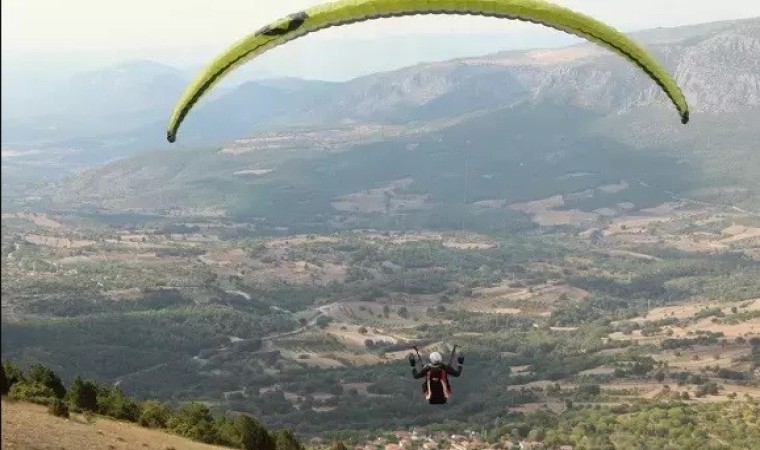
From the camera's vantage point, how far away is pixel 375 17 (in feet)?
40.3

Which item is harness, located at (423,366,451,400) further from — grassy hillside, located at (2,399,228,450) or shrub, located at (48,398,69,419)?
shrub, located at (48,398,69,419)

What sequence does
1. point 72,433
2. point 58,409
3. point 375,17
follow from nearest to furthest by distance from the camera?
1. point 375,17
2. point 72,433
3. point 58,409

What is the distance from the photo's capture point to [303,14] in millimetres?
12258

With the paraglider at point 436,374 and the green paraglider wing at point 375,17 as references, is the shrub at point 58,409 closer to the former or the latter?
the paraglider at point 436,374

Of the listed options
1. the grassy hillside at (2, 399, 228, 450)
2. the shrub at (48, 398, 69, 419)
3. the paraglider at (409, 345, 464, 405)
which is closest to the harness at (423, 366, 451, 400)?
the paraglider at (409, 345, 464, 405)

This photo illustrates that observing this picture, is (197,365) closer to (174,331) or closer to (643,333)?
(174,331)

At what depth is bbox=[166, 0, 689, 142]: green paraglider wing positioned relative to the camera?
11859 mm

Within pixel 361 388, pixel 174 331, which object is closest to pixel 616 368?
pixel 361 388

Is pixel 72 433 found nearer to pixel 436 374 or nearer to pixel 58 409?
pixel 58 409

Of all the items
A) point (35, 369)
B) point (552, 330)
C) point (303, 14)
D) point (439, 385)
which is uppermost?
point (303, 14)

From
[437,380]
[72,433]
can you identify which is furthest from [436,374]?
[72,433]

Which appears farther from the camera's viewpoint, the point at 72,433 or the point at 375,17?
the point at 72,433

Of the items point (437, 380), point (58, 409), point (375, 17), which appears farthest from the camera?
point (58, 409)

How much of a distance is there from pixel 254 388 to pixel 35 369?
9373cm
